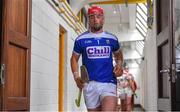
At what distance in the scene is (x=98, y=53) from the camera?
11.2 feet

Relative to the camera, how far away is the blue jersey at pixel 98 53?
3.40m

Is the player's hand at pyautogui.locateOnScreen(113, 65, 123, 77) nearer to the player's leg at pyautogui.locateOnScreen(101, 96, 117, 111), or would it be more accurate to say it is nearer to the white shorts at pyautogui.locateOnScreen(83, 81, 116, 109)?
the white shorts at pyautogui.locateOnScreen(83, 81, 116, 109)

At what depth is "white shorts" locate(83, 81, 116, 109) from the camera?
335 centimetres

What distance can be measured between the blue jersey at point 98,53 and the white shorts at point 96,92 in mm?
47

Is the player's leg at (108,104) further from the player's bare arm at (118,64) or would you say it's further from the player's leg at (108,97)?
the player's bare arm at (118,64)

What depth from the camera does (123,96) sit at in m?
10.4

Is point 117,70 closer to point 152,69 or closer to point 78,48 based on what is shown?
point 78,48

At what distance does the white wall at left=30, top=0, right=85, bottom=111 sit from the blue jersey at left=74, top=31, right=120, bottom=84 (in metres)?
1.31

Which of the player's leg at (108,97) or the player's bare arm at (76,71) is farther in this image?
the player's bare arm at (76,71)

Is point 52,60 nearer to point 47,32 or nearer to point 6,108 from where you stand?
point 47,32

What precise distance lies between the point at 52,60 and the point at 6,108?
9.38 feet

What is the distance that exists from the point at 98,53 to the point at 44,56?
2178 millimetres

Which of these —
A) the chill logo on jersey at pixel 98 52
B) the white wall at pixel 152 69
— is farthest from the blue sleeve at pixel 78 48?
the white wall at pixel 152 69

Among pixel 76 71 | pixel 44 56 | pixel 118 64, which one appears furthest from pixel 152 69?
pixel 76 71
